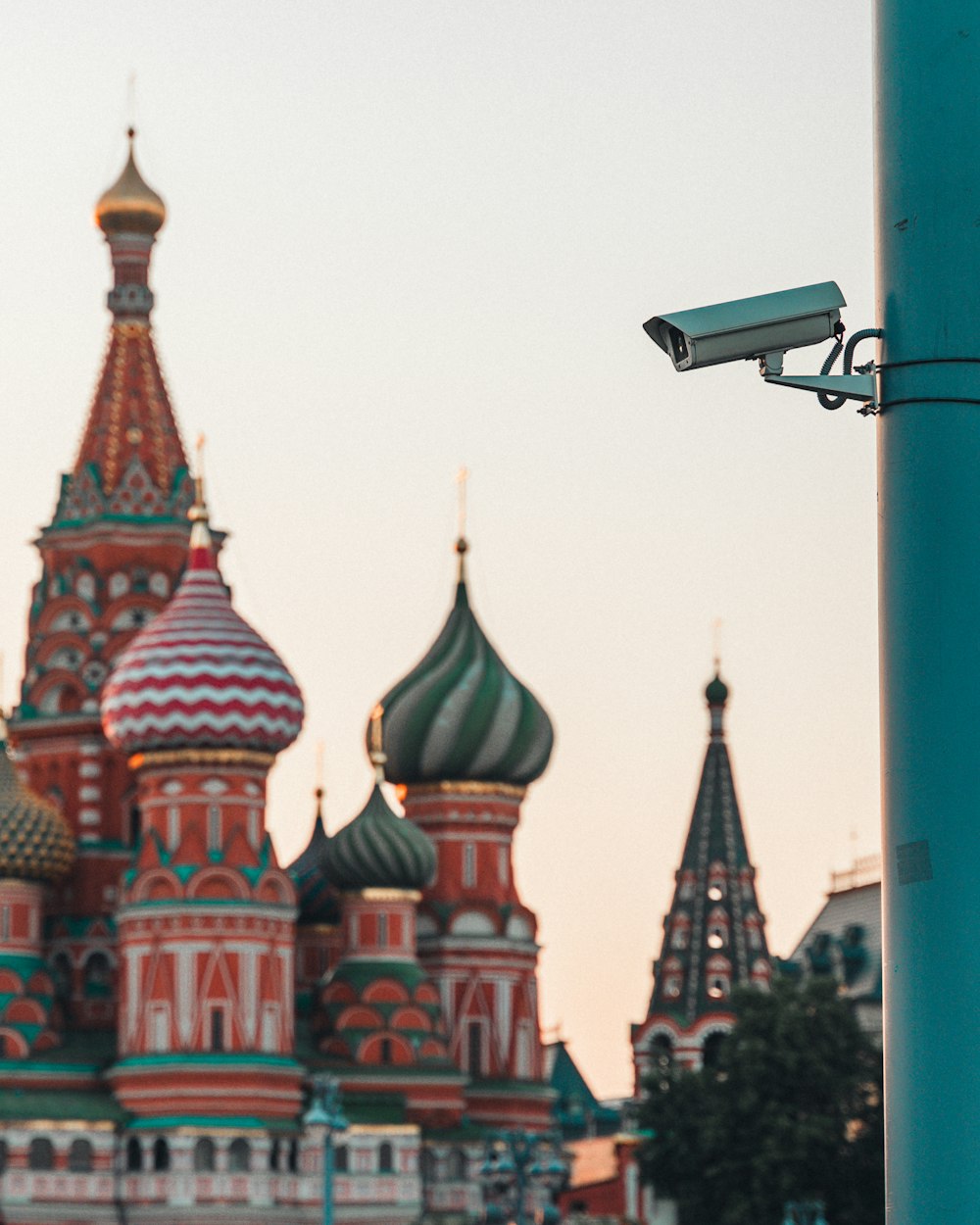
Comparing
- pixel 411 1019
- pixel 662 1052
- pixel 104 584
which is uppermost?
pixel 104 584

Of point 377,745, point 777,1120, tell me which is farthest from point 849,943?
point 777,1120

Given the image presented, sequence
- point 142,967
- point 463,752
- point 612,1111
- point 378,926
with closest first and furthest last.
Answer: point 142,967 < point 378,926 < point 463,752 < point 612,1111

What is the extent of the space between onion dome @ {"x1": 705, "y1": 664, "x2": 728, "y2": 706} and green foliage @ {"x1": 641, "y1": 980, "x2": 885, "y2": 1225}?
10808 mm

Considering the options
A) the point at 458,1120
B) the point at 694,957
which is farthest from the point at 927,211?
the point at 694,957

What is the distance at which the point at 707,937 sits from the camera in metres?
62.1

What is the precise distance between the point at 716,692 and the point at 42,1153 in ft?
63.9

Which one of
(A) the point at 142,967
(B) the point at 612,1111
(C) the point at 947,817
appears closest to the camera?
(C) the point at 947,817

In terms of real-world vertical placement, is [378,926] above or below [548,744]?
below

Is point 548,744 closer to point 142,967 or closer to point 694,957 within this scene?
point 694,957

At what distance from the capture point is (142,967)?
5247 centimetres

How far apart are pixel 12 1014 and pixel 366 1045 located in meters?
6.44

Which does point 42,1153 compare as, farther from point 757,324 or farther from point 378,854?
point 757,324

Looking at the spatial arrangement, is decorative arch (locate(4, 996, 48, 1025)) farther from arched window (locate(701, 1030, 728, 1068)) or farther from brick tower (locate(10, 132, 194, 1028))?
arched window (locate(701, 1030, 728, 1068))

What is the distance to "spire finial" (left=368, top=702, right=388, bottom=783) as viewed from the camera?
189 ft
